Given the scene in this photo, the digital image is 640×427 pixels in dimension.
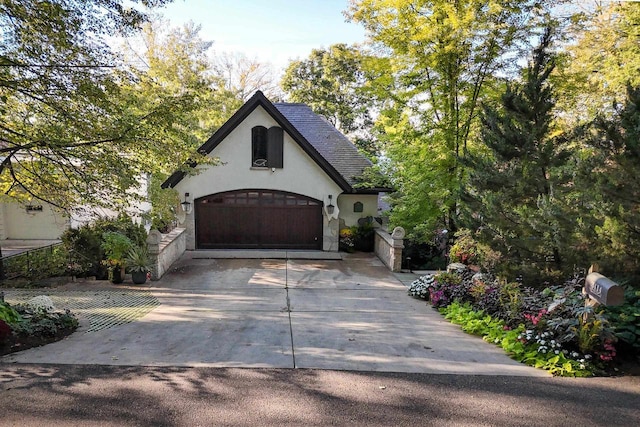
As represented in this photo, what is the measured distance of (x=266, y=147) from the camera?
47.4 ft

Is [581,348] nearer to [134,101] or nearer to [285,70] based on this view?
[134,101]

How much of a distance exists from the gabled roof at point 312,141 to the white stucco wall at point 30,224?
5997 mm

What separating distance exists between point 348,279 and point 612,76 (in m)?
9.35

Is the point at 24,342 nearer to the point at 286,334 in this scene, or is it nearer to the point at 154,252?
the point at 286,334

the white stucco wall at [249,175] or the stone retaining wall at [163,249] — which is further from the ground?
the white stucco wall at [249,175]

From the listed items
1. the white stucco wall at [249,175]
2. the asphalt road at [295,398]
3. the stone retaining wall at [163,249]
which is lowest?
the asphalt road at [295,398]

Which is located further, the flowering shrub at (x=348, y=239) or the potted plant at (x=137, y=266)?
the flowering shrub at (x=348, y=239)

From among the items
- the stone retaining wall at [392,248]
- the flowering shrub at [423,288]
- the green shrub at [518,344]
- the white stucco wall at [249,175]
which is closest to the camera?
the green shrub at [518,344]

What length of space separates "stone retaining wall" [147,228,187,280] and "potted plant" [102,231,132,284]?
1.94 feet

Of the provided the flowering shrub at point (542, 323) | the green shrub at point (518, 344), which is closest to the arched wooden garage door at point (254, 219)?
the flowering shrub at point (542, 323)

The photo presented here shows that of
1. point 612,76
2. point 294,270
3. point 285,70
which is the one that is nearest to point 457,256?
point 294,270

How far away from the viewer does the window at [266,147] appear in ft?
47.2

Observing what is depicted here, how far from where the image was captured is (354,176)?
50.9 ft

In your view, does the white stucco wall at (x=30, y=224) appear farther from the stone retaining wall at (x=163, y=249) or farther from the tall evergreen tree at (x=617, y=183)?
the tall evergreen tree at (x=617, y=183)
